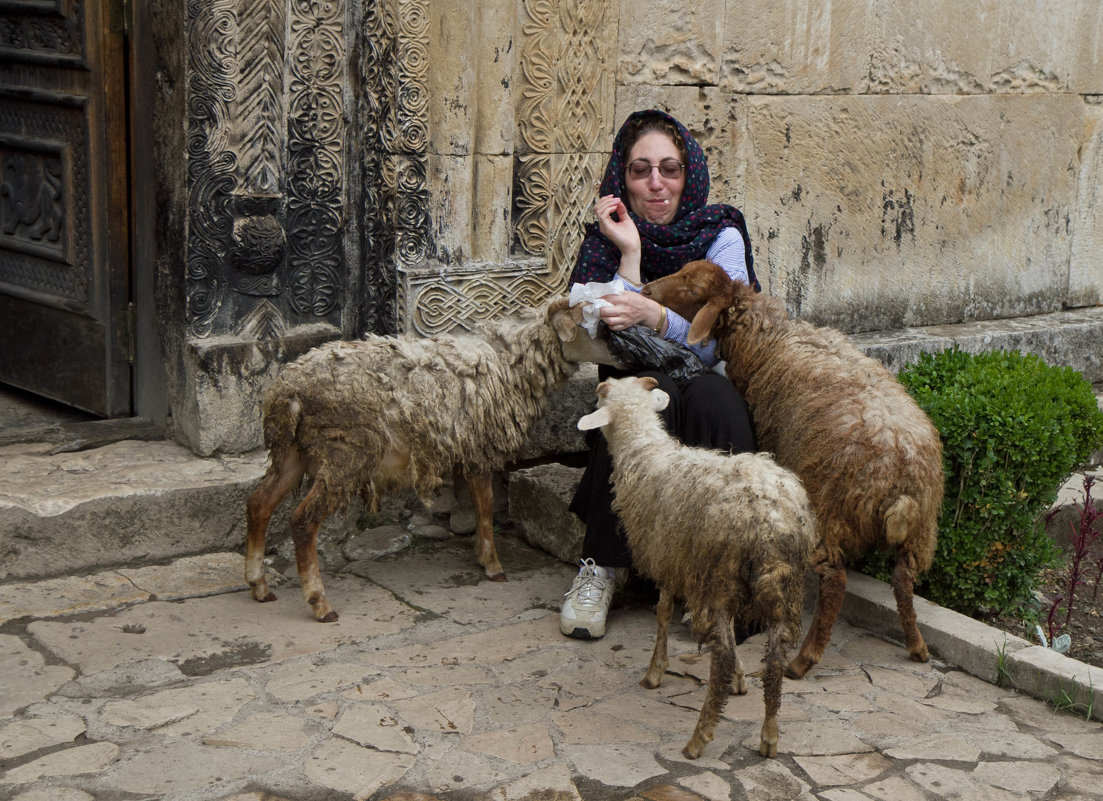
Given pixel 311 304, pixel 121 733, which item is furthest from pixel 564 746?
pixel 311 304

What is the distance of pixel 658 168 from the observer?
15.7 ft

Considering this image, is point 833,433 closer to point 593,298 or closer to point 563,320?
point 593,298

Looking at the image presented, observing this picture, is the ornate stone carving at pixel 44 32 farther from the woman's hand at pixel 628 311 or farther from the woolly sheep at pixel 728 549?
the woolly sheep at pixel 728 549

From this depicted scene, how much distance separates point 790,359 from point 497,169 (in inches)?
68.2

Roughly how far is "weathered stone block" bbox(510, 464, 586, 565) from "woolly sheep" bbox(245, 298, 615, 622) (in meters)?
0.47

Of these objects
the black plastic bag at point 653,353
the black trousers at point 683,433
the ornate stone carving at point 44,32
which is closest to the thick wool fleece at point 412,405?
the black plastic bag at point 653,353

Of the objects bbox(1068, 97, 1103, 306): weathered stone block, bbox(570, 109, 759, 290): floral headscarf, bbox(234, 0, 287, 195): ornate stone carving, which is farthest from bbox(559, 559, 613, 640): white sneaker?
bbox(1068, 97, 1103, 306): weathered stone block

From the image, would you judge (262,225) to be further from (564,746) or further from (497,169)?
(564,746)

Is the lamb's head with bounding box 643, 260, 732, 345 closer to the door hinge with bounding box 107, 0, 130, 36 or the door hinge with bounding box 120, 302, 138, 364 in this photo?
the door hinge with bounding box 120, 302, 138, 364

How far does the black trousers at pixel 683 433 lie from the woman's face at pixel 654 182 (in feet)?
2.56

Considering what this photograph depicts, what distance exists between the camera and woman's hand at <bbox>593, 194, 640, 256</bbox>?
4.66 meters

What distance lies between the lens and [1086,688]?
3.79 m

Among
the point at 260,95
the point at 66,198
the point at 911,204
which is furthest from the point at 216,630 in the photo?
the point at 911,204

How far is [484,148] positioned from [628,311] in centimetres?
128
